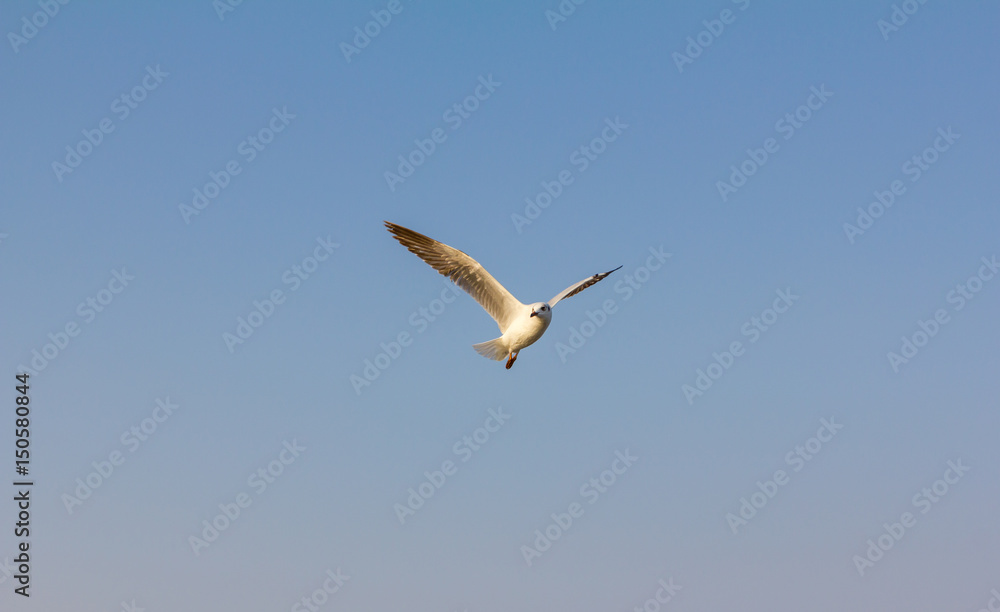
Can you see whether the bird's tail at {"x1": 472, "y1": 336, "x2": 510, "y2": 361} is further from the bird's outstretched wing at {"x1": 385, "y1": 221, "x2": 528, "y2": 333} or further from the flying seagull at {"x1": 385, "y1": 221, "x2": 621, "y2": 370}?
the bird's outstretched wing at {"x1": 385, "y1": 221, "x2": 528, "y2": 333}

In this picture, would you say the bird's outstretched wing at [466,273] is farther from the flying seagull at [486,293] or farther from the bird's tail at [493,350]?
the bird's tail at [493,350]

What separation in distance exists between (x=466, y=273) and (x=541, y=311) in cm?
172

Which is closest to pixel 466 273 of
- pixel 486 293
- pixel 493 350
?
pixel 486 293

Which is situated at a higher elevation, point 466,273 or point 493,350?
point 466,273

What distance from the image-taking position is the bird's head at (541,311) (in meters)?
18.8

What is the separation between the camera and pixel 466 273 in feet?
65.2

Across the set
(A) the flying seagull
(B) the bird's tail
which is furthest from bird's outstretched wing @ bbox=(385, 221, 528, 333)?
(B) the bird's tail

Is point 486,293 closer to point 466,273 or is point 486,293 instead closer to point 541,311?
point 466,273

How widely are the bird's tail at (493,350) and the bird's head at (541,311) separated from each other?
2.77 ft

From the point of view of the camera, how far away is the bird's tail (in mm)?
19531

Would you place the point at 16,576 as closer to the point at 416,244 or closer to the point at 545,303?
the point at 416,244

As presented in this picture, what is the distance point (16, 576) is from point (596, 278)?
1239 cm

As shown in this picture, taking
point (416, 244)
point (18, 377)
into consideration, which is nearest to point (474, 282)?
point (416, 244)

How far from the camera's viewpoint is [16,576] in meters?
22.1
